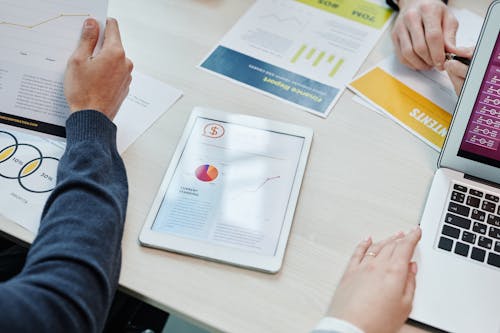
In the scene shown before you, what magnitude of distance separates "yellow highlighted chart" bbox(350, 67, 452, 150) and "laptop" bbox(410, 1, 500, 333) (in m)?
0.08

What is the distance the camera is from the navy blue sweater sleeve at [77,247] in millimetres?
584

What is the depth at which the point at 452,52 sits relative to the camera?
0.88 m

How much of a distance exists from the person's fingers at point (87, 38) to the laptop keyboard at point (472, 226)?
56 centimetres

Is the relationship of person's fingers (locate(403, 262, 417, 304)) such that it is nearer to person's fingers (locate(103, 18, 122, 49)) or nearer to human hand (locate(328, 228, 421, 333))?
human hand (locate(328, 228, 421, 333))

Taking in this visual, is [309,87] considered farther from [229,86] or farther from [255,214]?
[255,214]

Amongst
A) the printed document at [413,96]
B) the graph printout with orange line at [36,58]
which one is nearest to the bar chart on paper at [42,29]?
the graph printout with orange line at [36,58]

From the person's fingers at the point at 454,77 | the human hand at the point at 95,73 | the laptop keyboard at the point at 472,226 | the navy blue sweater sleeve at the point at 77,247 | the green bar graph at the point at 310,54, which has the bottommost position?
the navy blue sweater sleeve at the point at 77,247

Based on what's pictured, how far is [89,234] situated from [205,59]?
42 cm

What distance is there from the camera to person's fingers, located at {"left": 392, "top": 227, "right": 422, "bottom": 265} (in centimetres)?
67

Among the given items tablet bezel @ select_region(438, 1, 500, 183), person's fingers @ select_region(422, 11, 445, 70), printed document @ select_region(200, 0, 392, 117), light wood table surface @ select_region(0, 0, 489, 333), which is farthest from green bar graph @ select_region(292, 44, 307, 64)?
tablet bezel @ select_region(438, 1, 500, 183)

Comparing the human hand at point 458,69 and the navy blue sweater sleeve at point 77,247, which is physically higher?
the human hand at point 458,69

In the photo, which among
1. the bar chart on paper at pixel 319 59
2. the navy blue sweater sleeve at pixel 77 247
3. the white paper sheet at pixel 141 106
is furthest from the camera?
the bar chart on paper at pixel 319 59

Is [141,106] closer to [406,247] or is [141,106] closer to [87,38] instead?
[87,38]

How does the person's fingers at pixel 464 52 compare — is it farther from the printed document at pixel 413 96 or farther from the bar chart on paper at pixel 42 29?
the bar chart on paper at pixel 42 29
